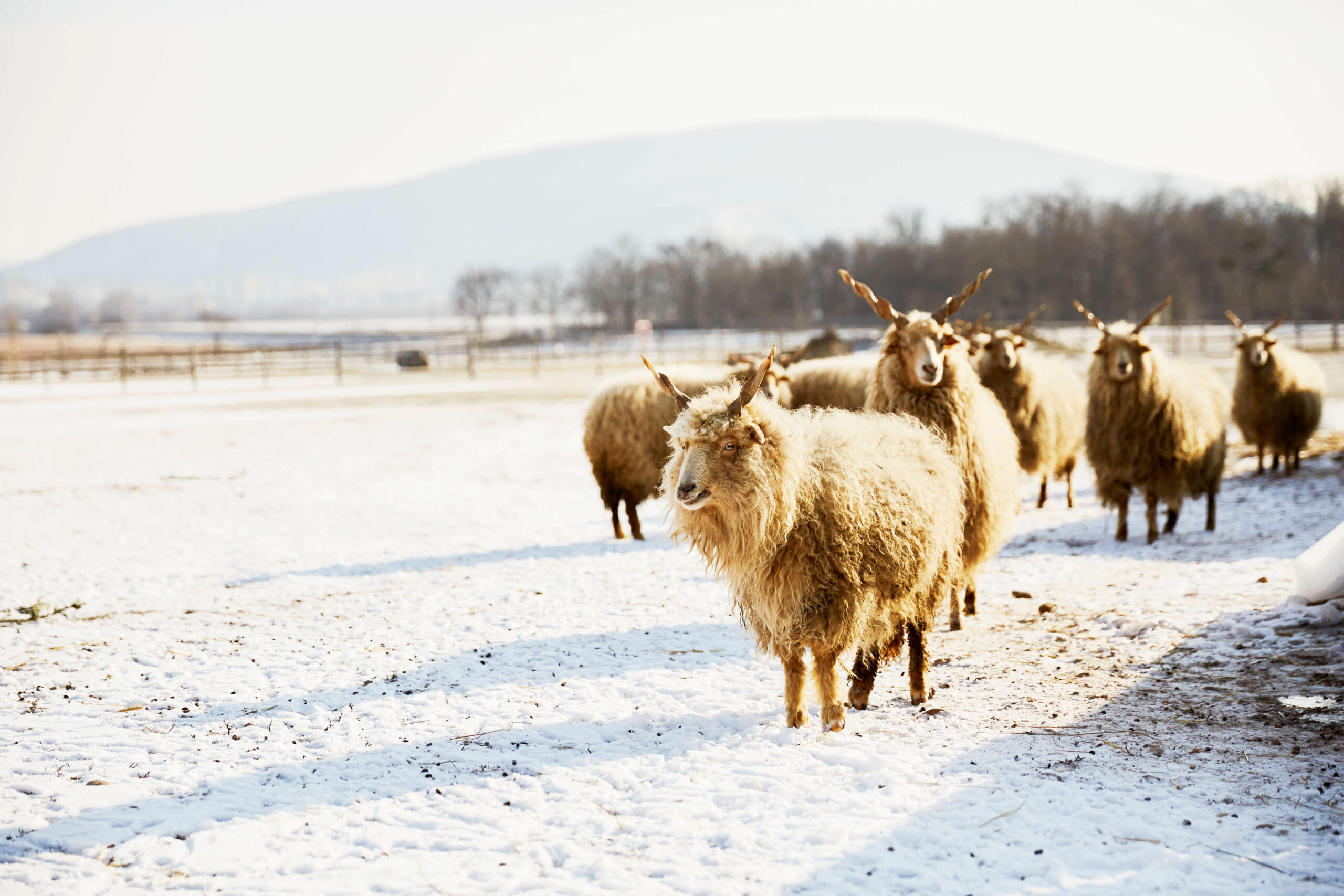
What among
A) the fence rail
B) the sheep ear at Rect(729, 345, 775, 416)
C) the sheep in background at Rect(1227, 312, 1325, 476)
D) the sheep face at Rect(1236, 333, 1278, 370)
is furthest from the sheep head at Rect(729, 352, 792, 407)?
the fence rail

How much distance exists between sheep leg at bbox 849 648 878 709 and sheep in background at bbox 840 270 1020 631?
45.9 inches

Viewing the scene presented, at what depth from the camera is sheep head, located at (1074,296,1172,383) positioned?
9.47 m

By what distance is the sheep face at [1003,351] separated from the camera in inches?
412

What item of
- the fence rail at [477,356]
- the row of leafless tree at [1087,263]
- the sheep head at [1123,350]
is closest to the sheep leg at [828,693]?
the sheep head at [1123,350]

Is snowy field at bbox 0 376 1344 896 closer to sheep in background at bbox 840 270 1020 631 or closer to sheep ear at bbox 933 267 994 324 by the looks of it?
sheep in background at bbox 840 270 1020 631

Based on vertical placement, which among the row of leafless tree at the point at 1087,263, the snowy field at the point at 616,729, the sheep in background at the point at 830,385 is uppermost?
the row of leafless tree at the point at 1087,263

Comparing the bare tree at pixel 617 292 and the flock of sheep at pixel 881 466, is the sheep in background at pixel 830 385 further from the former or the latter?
the bare tree at pixel 617 292

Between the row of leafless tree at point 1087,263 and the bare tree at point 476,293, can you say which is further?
the bare tree at point 476,293

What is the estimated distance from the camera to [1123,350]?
9.53 m

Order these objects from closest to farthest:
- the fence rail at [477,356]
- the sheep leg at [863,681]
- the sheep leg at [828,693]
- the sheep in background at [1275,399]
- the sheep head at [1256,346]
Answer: the sheep leg at [828,693] → the sheep leg at [863,681] → the sheep in background at [1275,399] → the sheep head at [1256,346] → the fence rail at [477,356]

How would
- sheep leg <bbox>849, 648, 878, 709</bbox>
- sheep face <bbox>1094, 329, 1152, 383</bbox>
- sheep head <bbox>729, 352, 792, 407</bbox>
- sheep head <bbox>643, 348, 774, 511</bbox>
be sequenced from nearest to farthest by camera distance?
sheep head <bbox>643, 348, 774, 511</bbox> < sheep leg <bbox>849, 648, 878, 709</bbox> < sheep face <bbox>1094, 329, 1152, 383</bbox> < sheep head <bbox>729, 352, 792, 407</bbox>

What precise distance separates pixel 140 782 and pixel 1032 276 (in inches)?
2486

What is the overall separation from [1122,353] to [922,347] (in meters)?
4.26

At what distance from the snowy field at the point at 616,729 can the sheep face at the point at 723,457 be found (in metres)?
1.33
